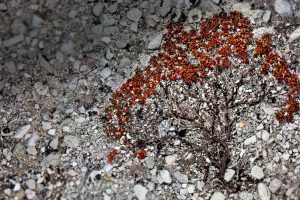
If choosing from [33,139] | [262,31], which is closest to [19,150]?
[33,139]

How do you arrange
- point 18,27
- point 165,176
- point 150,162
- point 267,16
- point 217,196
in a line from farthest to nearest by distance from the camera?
point 18,27 < point 267,16 < point 150,162 < point 165,176 < point 217,196

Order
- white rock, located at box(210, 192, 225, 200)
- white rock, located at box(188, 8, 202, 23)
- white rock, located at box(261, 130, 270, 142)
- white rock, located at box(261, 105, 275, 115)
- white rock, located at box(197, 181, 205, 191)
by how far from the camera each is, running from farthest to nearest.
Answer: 1. white rock, located at box(188, 8, 202, 23)
2. white rock, located at box(261, 105, 275, 115)
3. white rock, located at box(261, 130, 270, 142)
4. white rock, located at box(197, 181, 205, 191)
5. white rock, located at box(210, 192, 225, 200)

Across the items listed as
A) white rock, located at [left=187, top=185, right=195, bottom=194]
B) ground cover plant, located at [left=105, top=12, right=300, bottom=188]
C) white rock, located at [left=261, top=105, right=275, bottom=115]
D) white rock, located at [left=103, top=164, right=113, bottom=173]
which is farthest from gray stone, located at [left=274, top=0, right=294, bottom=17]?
white rock, located at [left=103, top=164, right=113, bottom=173]

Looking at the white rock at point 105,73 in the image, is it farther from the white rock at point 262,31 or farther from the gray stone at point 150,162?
the white rock at point 262,31

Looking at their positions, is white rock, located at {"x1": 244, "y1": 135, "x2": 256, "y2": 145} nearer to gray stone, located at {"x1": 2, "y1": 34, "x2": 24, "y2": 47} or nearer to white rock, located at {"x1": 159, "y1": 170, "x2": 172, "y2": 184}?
white rock, located at {"x1": 159, "y1": 170, "x2": 172, "y2": 184}

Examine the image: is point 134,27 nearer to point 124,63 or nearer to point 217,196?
point 124,63

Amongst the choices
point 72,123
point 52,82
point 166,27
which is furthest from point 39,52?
point 166,27

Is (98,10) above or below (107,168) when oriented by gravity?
above
